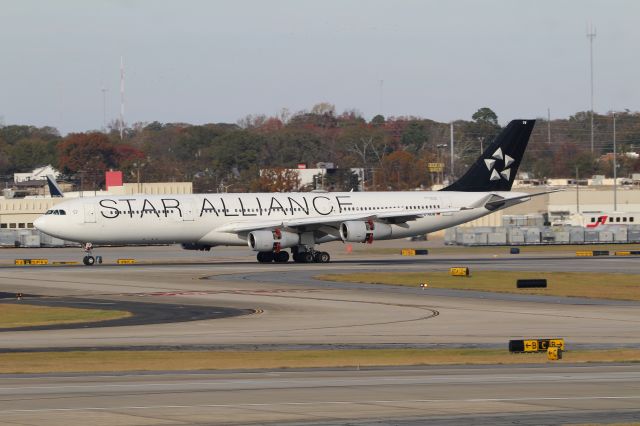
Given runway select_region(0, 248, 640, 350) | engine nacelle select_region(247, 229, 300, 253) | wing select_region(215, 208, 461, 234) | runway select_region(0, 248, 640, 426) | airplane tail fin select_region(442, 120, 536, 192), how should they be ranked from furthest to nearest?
airplane tail fin select_region(442, 120, 536, 192) → wing select_region(215, 208, 461, 234) → engine nacelle select_region(247, 229, 300, 253) → runway select_region(0, 248, 640, 350) → runway select_region(0, 248, 640, 426)

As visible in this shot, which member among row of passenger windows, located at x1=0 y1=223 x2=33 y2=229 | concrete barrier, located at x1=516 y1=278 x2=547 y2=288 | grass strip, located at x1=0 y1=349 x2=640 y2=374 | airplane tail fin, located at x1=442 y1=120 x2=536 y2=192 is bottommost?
grass strip, located at x1=0 y1=349 x2=640 y2=374

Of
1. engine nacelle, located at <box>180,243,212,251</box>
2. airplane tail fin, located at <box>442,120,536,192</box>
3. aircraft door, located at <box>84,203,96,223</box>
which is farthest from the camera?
airplane tail fin, located at <box>442,120,536,192</box>

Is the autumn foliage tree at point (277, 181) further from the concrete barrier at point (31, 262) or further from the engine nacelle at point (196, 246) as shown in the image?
the engine nacelle at point (196, 246)

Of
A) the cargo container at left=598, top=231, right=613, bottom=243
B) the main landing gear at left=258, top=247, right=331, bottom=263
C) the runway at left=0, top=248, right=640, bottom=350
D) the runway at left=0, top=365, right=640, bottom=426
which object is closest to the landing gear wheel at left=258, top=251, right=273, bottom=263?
the main landing gear at left=258, top=247, right=331, bottom=263

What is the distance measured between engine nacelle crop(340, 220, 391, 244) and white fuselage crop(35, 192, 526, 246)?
63 centimetres

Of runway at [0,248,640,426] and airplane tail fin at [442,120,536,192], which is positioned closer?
A: runway at [0,248,640,426]

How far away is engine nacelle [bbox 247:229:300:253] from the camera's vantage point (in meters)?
75.7

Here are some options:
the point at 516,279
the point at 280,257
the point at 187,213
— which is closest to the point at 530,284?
the point at 516,279

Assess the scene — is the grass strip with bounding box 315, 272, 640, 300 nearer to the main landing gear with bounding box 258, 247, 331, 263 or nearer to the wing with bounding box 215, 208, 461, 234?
the wing with bounding box 215, 208, 461, 234

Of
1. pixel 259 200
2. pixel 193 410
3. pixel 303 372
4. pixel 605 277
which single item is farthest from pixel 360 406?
pixel 259 200

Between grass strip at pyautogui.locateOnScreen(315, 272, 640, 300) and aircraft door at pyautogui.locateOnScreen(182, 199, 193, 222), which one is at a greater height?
aircraft door at pyautogui.locateOnScreen(182, 199, 193, 222)

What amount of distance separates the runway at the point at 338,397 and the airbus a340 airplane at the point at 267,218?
45730mm

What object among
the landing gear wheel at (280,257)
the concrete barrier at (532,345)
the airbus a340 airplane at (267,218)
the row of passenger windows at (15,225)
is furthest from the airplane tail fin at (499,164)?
the row of passenger windows at (15,225)

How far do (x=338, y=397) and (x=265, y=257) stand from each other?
2120 inches
